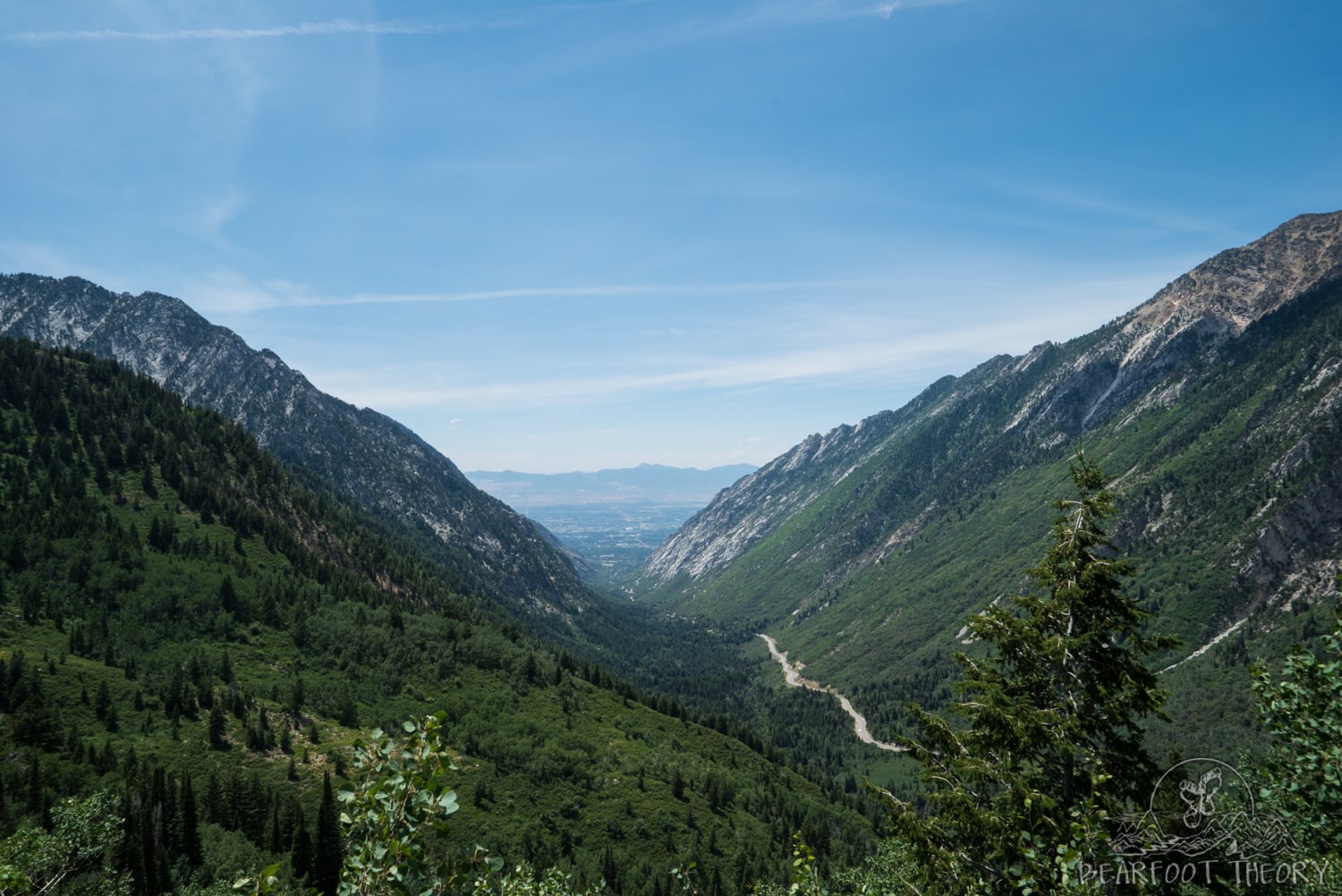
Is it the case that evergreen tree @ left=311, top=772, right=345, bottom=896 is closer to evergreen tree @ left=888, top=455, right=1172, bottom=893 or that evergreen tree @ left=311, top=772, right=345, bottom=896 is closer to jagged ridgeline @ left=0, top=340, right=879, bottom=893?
jagged ridgeline @ left=0, top=340, right=879, bottom=893

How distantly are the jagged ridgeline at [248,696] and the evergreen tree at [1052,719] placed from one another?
46011 mm

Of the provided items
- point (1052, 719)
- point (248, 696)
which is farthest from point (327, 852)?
point (1052, 719)

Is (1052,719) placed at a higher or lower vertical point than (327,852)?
higher

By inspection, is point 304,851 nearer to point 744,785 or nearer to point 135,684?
point 135,684

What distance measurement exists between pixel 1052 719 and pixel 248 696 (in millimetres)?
121076

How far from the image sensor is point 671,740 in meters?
144

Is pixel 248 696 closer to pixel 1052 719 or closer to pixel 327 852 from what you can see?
pixel 327 852

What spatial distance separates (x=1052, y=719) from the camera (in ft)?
67.1

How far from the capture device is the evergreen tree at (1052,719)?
20.6 metres

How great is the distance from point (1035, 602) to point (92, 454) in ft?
673

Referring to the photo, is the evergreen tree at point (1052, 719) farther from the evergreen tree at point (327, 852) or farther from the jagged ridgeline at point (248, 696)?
the evergreen tree at point (327, 852)

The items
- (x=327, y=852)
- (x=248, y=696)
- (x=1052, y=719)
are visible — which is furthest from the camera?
(x=248, y=696)

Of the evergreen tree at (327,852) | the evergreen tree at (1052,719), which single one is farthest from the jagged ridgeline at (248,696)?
the evergreen tree at (1052,719)

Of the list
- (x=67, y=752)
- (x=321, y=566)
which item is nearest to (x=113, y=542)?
(x=321, y=566)
